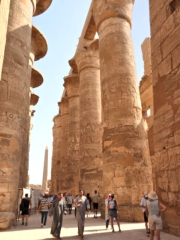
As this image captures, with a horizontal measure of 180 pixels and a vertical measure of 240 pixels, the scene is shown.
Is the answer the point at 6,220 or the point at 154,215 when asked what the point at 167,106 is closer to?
the point at 154,215

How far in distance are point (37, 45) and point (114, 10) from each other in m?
4.45

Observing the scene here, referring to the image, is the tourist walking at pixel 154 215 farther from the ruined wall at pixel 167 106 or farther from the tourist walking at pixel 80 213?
the tourist walking at pixel 80 213

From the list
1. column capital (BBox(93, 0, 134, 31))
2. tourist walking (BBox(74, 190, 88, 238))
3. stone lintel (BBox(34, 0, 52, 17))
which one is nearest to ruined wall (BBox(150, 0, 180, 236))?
tourist walking (BBox(74, 190, 88, 238))

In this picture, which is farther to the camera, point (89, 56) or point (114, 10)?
point (89, 56)

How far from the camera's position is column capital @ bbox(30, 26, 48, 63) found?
11.6m

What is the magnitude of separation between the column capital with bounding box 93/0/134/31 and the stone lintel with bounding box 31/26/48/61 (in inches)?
119

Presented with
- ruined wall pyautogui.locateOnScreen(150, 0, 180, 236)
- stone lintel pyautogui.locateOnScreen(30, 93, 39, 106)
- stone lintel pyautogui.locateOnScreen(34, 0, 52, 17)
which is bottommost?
ruined wall pyautogui.locateOnScreen(150, 0, 180, 236)

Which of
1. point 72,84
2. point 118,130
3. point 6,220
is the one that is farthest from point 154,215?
point 72,84

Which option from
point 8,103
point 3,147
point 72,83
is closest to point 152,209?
point 3,147

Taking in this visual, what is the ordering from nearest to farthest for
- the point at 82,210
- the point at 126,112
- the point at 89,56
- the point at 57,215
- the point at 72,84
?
Result: the point at 57,215
the point at 82,210
the point at 126,112
the point at 89,56
the point at 72,84

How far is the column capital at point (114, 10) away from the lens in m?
10.6

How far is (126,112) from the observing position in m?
9.09

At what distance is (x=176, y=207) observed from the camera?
4.37m

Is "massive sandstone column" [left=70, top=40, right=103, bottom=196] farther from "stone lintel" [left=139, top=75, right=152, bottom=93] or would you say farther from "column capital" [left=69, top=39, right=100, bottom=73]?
"stone lintel" [left=139, top=75, right=152, bottom=93]
